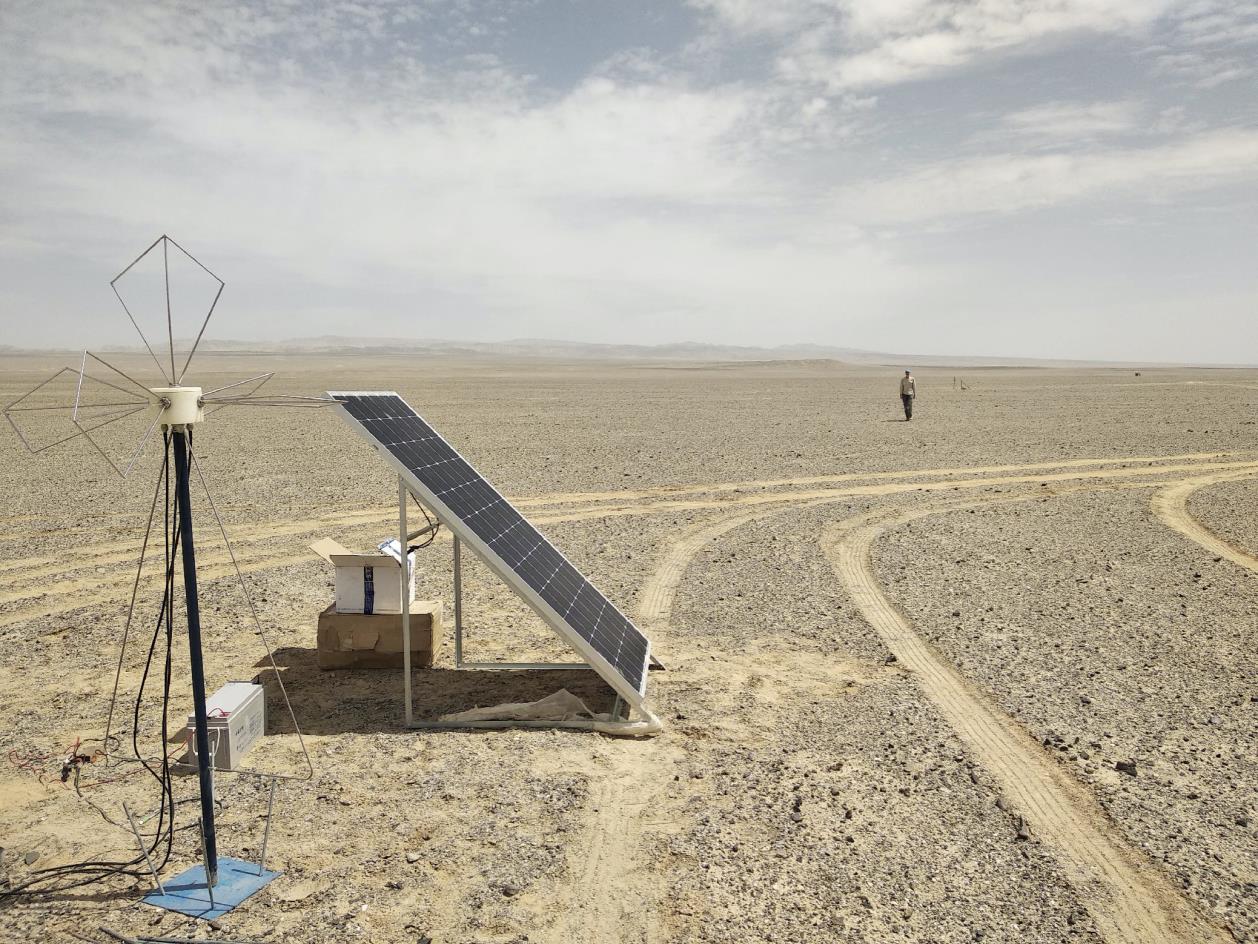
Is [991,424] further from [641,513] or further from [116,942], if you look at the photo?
[116,942]

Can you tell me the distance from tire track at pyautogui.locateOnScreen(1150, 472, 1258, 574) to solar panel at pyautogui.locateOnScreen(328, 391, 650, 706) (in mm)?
9770

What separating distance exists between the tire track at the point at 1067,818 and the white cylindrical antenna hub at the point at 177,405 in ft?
18.2

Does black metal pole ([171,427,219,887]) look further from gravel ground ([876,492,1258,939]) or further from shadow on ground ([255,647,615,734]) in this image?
gravel ground ([876,492,1258,939])

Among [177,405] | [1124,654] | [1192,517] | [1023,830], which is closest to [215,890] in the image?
[177,405]

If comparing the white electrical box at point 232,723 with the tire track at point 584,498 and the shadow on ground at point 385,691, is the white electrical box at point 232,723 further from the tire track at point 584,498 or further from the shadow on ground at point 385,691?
the tire track at point 584,498

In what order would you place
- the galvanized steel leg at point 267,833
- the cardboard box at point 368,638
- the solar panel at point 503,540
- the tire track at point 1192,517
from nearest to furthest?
the galvanized steel leg at point 267,833 → the solar panel at point 503,540 → the cardboard box at point 368,638 → the tire track at point 1192,517

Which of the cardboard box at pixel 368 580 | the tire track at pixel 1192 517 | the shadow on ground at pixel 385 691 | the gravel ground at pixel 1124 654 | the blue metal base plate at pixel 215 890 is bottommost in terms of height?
the blue metal base plate at pixel 215 890

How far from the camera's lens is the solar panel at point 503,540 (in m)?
7.29

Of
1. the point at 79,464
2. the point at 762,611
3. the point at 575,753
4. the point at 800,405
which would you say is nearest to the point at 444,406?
the point at 800,405

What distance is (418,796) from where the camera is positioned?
22.0ft

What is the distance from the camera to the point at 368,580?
29.6 feet

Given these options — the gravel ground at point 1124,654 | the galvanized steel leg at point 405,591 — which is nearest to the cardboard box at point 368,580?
the galvanized steel leg at point 405,591

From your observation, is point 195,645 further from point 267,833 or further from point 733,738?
point 733,738

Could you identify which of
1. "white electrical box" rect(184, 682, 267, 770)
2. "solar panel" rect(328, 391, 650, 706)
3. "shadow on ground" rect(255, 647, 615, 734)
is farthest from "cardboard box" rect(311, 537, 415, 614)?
"white electrical box" rect(184, 682, 267, 770)
